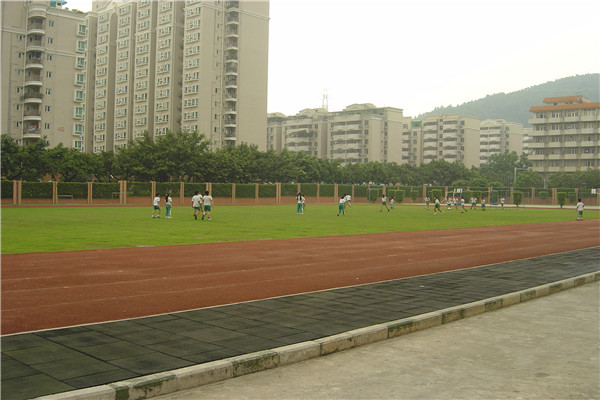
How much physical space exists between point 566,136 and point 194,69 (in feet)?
256

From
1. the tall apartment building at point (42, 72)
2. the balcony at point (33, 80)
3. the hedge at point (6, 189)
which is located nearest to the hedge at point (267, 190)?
the tall apartment building at point (42, 72)

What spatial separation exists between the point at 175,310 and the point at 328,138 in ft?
419

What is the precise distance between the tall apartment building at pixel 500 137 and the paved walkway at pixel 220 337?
171 meters

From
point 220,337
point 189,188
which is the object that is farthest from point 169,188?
point 220,337

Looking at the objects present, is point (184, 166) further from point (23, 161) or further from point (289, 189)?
point (23, 161)

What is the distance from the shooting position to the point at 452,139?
5797 inches

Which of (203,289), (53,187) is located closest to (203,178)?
(53,187)

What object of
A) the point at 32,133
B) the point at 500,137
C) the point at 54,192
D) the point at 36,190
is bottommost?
the point at 54,192

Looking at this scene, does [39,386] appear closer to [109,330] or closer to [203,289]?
[109,330]

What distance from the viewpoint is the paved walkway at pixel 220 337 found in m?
4.79

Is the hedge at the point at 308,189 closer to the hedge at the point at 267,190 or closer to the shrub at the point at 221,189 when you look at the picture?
the hedge at the point at 267,190

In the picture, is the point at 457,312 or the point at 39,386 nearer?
the point at 39,386

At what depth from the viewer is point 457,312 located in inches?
309

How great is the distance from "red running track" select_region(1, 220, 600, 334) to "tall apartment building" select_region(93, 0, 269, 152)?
75.4m
